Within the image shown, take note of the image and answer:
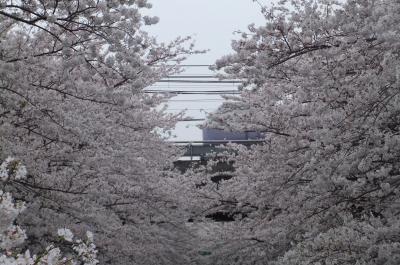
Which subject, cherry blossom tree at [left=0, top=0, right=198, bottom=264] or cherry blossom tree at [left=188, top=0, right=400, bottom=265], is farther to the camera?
cherry blossom tree at [left=0, top=0, right=198, bottom=264]

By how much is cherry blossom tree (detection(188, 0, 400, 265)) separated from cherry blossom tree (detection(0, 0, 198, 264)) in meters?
1.47

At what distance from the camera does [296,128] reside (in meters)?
7.18

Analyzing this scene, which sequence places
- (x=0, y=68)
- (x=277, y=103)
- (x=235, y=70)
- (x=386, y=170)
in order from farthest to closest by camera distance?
(x=277, y=103)
(x=235, y=70)
(x=0, y=68)
(x=386, y=170)

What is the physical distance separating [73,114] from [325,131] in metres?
3.24

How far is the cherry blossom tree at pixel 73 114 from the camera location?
559 cm

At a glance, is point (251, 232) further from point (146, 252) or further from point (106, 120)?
point (106, 120)

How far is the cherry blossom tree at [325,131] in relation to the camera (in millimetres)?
4285

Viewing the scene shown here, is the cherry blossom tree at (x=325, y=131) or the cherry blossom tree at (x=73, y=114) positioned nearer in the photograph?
the cherry blossom tree at (x=325, y=131)

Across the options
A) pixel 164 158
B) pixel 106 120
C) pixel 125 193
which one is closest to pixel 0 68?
pixel 106 120

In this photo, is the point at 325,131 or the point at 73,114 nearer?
the point at 325,131

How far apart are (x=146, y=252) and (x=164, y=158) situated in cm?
284

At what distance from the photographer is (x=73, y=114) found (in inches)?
257

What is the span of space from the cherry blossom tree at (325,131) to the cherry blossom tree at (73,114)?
4.84 feet

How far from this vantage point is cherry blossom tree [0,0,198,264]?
5.59m
